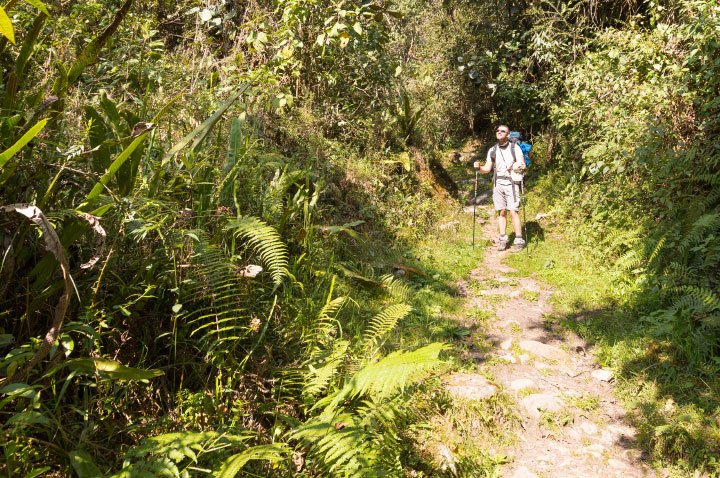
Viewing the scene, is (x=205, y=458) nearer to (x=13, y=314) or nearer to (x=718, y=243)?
(x=13, y=314)

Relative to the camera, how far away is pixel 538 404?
394 cm

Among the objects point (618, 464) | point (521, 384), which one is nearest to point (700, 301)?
point (521, 384)

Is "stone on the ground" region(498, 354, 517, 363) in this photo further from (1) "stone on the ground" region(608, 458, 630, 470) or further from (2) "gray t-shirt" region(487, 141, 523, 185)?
(2) "gray t-shirt" region(487, 141, 523, 185)

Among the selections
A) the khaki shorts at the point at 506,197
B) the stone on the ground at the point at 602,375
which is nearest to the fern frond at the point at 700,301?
the stone on the ground at the point at 602,375

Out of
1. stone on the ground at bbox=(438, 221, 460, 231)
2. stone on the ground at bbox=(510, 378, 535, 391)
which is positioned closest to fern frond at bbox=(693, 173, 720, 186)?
stone on the ground at bbox=(510, 378, 535, 391)

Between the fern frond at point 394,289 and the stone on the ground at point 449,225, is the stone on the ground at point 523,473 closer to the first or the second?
the fern frond at point 394,289

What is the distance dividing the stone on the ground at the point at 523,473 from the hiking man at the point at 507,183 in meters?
5.54

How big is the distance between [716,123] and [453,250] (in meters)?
4.02

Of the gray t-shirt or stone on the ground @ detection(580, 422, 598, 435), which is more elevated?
the gray t-shirt

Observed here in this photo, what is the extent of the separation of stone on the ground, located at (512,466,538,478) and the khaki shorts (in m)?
5.77

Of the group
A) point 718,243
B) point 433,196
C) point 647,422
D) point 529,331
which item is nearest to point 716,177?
point 718,243

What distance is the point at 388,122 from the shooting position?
9.59 metres

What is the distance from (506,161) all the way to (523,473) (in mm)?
6353

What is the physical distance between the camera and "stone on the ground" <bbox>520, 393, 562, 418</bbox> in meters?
3.87
